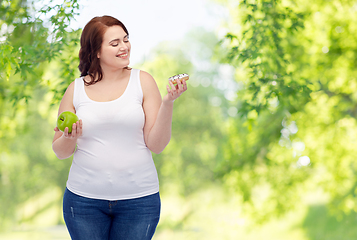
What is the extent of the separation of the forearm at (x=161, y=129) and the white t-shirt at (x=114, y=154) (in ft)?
0.16

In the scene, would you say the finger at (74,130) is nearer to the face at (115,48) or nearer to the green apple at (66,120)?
the green apple at (66,120)

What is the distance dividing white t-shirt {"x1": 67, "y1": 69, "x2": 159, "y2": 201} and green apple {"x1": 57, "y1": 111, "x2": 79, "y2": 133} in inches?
1.7

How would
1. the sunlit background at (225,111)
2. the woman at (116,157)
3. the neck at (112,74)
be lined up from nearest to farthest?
the woman at (116,157) < the neck at (112,74) < the sunlit background at (225,111)

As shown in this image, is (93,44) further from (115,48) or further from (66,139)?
(66,139)

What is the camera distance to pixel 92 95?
59.2 inches

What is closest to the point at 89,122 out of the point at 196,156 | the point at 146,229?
the point at 146,229

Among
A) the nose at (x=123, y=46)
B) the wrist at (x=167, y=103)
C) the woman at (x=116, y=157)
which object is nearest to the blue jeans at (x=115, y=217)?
the woman at (x=116, y=157)

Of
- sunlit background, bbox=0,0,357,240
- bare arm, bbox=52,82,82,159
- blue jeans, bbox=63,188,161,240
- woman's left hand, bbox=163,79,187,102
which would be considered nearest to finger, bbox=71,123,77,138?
bare arm, bbox=52,82,82,159

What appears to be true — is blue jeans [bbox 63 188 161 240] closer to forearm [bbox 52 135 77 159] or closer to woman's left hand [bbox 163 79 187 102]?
forearm [bbox 52 135 77 159]

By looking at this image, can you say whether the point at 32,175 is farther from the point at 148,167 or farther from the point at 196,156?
the point at 148,167

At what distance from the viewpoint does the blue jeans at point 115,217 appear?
1.41m

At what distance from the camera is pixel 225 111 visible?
50.2ft

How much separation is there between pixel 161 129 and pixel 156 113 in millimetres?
93

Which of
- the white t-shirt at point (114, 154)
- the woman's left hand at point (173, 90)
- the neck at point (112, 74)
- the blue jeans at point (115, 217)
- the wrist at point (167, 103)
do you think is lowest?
the blue jeans at point (115, 217)
